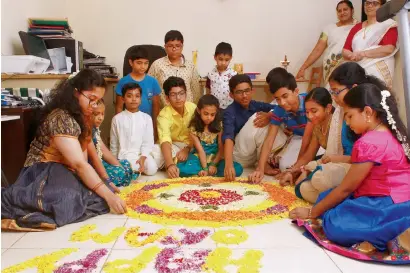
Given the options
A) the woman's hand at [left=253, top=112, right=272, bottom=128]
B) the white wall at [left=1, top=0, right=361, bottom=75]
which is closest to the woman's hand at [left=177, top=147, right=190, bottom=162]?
the woman's hand at [left=253, top=112, right=272, bottom=128]

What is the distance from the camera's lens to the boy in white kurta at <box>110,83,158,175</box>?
2.95 metres

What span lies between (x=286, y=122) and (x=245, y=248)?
60.8 inches

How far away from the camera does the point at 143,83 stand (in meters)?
3.30

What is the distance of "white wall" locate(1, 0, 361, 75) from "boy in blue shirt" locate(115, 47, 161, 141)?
1.37 meters

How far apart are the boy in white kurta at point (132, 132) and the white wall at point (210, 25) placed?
68.7 inches

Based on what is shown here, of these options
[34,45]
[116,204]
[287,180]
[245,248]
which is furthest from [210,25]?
[245,248]

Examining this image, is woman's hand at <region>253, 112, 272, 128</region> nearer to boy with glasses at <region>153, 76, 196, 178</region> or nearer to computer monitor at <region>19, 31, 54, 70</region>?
boy with glasses at <region>153, 76, 196, 178</region>

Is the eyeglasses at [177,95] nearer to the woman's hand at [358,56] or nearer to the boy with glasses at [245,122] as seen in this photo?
the boy with glasses at [245,122]

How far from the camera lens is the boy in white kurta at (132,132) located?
9.67 feet

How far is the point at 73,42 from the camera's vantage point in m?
3.58

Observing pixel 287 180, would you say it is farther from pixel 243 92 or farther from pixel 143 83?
pixel 143 83

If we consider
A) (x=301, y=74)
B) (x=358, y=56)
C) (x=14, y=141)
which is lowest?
(x=14, y=141)

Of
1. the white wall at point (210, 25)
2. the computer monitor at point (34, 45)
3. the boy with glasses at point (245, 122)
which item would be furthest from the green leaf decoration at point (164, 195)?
the white wall at point (210, 25)

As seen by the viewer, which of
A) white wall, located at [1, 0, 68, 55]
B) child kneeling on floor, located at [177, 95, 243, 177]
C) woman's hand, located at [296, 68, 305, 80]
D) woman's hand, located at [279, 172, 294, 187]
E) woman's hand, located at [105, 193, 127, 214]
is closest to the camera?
woman's hand, located at [105, 193, 127, 214]
